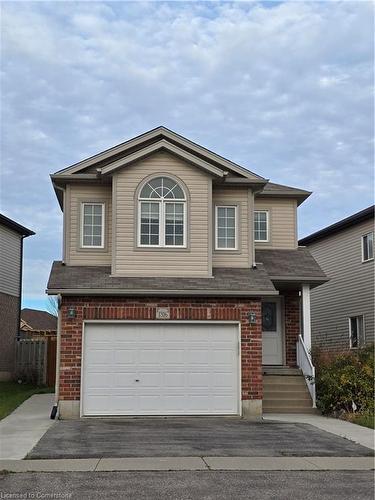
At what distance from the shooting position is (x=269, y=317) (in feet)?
61.4

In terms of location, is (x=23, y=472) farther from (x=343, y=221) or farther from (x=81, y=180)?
(x=343, y=221)

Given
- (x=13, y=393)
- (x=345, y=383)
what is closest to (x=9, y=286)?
(x=13, y=393)

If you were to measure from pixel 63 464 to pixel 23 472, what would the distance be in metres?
0.65

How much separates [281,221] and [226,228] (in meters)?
3.14

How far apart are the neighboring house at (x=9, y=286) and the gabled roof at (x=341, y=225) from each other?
41.6 ft

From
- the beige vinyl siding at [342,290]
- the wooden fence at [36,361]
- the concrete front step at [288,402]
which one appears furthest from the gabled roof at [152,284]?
the wooden fence at [36,361]

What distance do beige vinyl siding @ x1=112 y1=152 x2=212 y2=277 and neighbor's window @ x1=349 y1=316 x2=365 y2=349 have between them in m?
9.20

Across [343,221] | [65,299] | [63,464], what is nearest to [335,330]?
[343,221]

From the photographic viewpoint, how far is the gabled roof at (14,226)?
1059 inches

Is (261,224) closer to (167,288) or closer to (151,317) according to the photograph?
(167,288)

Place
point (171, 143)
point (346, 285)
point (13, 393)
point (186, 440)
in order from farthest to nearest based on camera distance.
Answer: point (346, 285), point (13, 393), point (171, 143), point (186, 440)

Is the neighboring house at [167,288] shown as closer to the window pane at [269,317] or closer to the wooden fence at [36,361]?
the window pane at [269,317]

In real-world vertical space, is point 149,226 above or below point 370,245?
below

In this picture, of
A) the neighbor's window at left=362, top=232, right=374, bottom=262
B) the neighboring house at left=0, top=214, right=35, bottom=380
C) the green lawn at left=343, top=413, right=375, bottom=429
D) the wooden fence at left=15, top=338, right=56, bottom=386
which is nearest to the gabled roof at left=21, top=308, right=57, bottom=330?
the neighboring house at left=0, top=214, right=35, bottom=380
